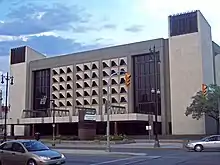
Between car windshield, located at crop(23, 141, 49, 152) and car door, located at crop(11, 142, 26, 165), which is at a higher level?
car windshield, located at crop(23, 141, 49, 152)

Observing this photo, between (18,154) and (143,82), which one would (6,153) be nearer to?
(18,154)

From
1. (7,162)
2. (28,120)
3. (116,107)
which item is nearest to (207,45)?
(116,107)

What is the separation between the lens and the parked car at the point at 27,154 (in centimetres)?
1641

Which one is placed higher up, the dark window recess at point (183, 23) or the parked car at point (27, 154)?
the dark window recess at point (183, 23)

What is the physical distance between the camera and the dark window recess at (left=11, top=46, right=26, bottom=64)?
9994cm

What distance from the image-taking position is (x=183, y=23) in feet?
249

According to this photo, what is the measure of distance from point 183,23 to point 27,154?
63.8m

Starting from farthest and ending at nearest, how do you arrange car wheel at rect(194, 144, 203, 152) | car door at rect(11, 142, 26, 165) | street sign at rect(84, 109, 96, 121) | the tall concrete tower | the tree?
the tall concrete tower
street sign at rect(84, 109, 96, 121)
the tree
car wheel at rect(194, 144, 203, 152)
car door at rect(11, 142, 26, 165)

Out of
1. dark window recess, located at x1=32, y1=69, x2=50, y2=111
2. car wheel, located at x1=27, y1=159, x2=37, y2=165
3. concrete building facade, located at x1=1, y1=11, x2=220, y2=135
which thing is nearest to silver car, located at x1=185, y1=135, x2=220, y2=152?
car wheel, located at x1=27, y1=159, x2=37, y2=165

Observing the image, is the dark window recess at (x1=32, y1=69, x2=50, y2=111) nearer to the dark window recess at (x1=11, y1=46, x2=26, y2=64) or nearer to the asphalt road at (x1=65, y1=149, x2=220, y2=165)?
the dark window recess at (x1=11, y1=46, x2=26, y2=64)

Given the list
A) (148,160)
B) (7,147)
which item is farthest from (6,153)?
(148,160)

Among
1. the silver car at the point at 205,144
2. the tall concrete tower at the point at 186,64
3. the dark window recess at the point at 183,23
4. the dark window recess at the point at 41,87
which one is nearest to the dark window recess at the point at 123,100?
the tall concrete tower at the point at 186,64

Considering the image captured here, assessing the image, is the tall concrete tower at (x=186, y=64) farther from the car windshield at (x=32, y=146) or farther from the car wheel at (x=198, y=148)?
the car windshield at (x=32, y=146)

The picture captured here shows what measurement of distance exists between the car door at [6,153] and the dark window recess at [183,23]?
61.6 metres
